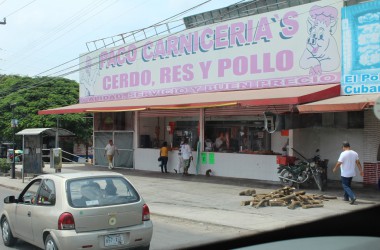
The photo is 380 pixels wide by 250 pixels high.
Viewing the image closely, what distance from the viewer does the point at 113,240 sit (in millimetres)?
6586

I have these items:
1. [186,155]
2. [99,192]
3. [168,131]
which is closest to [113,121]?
[168,131]

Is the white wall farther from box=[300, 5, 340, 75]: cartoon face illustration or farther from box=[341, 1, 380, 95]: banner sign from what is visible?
box=[341, 1, 380, 95]: banner sign

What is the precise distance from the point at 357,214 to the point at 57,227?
7432mm

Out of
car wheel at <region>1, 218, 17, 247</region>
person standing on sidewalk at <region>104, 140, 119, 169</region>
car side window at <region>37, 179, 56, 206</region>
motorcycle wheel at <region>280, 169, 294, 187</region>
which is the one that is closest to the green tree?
person standing on sidewalk at <region>104, 140, 119, 169</region>

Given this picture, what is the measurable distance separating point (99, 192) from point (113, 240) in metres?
0.78

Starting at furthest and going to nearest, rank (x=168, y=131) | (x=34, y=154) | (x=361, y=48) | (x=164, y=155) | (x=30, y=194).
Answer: (x=168, y=131) < (x=34, y=154) < (x=164, y=155) < (x=361, y=48) < (x=30, y=194)

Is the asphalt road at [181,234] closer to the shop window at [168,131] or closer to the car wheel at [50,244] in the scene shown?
the car wheel at [50,244]

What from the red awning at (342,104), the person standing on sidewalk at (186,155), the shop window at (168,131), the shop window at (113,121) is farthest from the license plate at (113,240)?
the shop window at (113,121)

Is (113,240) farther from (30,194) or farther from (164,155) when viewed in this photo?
(164,155)

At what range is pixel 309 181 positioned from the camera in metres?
14.9

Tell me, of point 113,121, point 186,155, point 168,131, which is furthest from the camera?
point 113,121

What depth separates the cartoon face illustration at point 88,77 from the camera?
26.8 meters

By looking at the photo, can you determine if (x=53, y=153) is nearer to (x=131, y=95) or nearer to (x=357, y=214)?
(x=131, y=95)

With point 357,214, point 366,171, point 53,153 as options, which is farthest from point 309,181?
point 53,153
